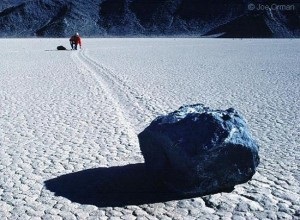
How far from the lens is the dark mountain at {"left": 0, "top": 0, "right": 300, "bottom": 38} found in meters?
88.2

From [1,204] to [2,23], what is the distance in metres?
97.5

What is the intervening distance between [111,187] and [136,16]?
96943mm

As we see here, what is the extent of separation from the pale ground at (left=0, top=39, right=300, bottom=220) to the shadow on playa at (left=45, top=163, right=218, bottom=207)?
0.03 metres

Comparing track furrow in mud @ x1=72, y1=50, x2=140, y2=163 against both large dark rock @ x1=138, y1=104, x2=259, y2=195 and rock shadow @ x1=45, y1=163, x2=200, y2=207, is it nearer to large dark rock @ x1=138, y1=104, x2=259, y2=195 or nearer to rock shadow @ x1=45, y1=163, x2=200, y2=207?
rock shadow @ x1=45, y1=163, x2=200, y2=207

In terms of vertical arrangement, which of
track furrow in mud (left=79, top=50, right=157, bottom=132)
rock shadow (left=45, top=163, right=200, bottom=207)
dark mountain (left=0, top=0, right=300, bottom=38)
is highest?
rock shadow (left=45, top=163, right=200, bottom=207)

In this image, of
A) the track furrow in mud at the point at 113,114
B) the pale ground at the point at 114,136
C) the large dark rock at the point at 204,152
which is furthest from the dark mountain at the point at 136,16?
the large dark rock at the point at 204,152

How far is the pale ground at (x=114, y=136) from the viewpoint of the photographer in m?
4.24

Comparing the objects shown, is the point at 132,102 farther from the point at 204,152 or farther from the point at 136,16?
the point at 136,16

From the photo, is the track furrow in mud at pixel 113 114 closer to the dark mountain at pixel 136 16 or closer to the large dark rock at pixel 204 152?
the large dark rock at pixel 204 152

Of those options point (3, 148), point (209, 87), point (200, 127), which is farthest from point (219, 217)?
point (209, 87)

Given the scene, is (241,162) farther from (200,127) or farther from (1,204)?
(1,204)

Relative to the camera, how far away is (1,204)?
4305 mm

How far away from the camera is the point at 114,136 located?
6.88 m

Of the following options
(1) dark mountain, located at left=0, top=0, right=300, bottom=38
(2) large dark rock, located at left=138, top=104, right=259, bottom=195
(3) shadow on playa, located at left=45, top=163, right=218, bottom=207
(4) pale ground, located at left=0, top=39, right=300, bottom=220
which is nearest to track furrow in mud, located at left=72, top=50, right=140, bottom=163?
(4) pale ground, located at left=0, top=39, right=300, bottom=220
